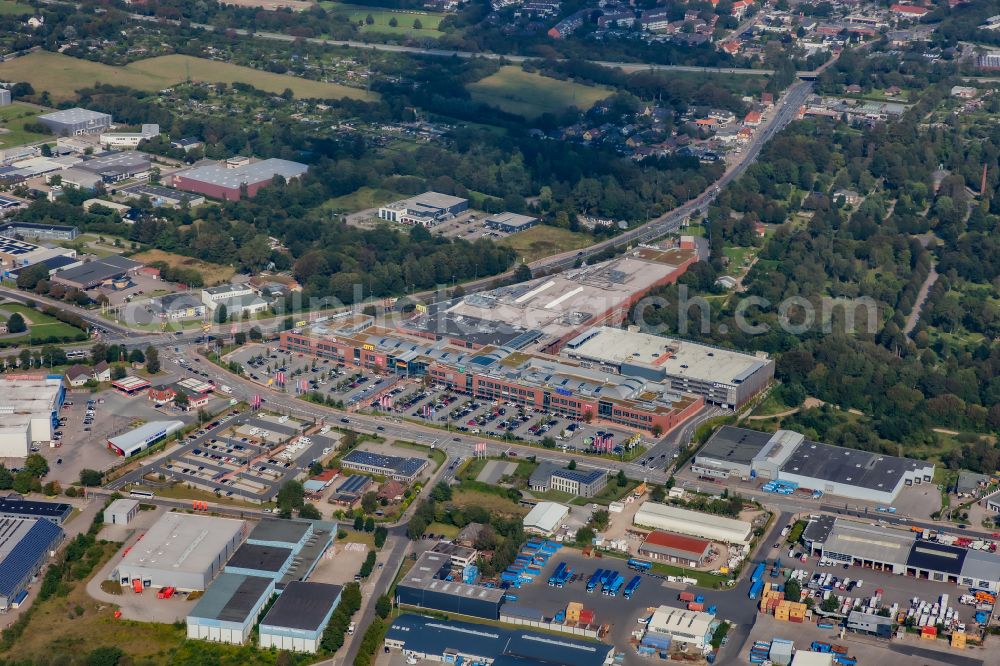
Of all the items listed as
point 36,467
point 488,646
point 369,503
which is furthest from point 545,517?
point 36,467

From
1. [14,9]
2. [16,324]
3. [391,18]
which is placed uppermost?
[14,9]

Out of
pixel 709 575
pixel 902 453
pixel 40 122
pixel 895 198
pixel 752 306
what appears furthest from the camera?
pixel 40 122

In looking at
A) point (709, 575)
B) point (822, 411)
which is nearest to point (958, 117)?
point (822, 411)

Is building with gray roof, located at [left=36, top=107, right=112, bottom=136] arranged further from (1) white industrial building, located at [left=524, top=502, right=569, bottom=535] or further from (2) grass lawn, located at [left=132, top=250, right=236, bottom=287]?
(1) white industrial building, located at [left=524, top=502, right=569, bottom=535]

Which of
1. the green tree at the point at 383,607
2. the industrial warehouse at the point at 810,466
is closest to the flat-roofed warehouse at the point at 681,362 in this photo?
the industrial warehouse at the point at 810,466

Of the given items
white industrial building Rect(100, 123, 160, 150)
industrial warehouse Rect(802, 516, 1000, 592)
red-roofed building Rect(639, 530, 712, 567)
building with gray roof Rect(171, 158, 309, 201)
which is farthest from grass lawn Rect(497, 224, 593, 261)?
industrial warehouse Rect(802, 516, 1000, 592)

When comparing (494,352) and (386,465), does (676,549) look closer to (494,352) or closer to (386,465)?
(386,465)

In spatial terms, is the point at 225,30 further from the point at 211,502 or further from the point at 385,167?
the point at 211,502

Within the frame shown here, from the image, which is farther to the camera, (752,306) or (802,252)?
(802,252)
